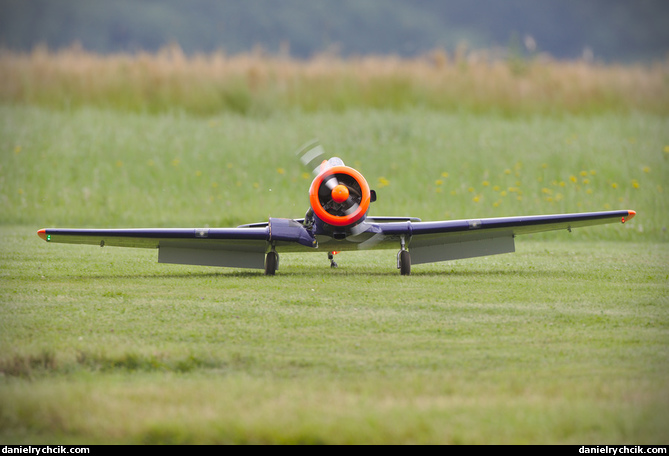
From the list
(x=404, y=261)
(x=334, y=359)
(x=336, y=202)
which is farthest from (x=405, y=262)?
(x=334, y=359)

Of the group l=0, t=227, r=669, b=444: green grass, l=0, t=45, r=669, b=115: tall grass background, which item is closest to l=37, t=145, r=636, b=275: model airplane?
l=0, t=227, r=669, b=444: green grass

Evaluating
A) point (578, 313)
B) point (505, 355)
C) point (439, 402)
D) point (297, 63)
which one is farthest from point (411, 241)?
point (297, 63)

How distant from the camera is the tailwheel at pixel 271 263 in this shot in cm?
1103

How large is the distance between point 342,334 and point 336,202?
3.94 m

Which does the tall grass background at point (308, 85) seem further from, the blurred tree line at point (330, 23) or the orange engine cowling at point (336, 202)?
the blurred tree line at point (330, 23)

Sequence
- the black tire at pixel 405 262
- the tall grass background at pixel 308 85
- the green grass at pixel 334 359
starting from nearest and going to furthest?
the green grass at pixel 334 359 → the black tire at pixel 405 262 → the tall grass background at pixel 308 85

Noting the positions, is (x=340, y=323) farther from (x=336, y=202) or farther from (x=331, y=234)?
(x=331, y=234)

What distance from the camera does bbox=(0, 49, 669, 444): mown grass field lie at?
14.4 ft

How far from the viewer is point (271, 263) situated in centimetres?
1104

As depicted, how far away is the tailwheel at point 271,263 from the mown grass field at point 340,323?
16 centimetres

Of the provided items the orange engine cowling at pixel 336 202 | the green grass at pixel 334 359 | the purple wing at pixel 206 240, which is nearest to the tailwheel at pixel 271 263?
the purple wing at pixel 206 240

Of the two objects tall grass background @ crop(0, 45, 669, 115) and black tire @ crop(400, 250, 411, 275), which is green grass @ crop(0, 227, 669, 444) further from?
tall grass background @ crop(0, 45, 669, 115)

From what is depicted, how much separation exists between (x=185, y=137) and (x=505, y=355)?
1967 centimetres

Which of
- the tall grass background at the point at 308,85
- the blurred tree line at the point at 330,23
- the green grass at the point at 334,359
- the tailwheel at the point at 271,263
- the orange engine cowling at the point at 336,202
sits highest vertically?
the blurred tree line at the point at 330,23
